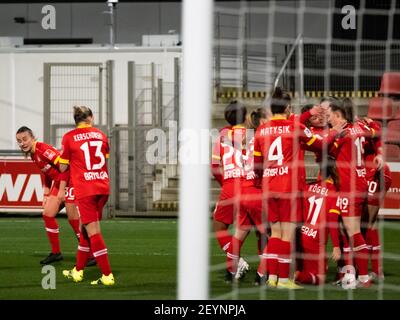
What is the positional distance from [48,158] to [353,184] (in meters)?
3.17

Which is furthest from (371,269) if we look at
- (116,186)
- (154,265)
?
(116,186)

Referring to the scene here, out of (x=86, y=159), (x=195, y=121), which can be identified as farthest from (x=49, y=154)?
(x=195, y=121)

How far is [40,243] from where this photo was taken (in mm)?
11227

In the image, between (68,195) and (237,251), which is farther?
(68,195)

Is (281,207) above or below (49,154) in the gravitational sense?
below

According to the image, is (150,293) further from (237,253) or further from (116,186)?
(116,186)

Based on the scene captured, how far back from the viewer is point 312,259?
7.64 meters

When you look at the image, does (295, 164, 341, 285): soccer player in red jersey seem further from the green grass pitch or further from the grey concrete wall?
the grey concrete wall

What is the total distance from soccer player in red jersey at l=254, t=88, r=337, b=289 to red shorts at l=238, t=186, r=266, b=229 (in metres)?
0.54

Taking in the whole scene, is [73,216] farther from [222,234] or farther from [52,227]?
[222,234]

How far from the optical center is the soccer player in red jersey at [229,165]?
784 cm

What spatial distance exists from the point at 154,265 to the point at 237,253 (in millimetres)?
1446

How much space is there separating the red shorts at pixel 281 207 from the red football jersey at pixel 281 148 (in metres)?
0.06

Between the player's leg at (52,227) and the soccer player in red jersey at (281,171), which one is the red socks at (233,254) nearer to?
the soccer player in red jersey at (281,171)
